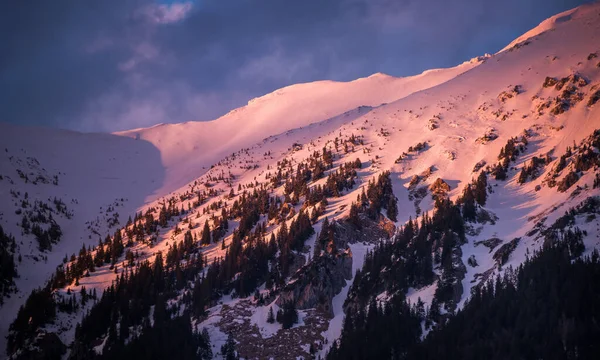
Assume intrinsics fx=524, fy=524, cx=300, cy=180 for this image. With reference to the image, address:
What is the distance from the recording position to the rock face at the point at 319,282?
307 feet

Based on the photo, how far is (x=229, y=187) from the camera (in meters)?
163

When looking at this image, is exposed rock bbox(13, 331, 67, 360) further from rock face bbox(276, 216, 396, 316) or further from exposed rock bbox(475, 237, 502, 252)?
exposed rock bbox(475, 237, 502, 252)

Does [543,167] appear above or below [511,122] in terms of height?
below

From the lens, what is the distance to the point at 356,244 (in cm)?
10638

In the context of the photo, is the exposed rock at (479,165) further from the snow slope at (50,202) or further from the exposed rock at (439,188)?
the snow slope at (50,202)

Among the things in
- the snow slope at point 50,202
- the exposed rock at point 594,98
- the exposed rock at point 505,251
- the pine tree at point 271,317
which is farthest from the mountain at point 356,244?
the snow slope at point 50,202

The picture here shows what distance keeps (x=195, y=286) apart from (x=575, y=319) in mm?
65068

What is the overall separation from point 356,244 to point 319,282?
14354 mm

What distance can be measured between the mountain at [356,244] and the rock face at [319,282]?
29cm

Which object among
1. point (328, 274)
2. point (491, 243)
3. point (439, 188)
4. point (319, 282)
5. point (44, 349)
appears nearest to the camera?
A: point (44, 349)

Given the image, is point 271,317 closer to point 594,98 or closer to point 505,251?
point 505,251

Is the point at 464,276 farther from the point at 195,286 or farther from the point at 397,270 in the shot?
the point at 195,286

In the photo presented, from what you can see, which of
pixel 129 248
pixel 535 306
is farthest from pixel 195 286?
pixel 535 306

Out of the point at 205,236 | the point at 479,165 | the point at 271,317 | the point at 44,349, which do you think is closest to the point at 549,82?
the point at 479,165
